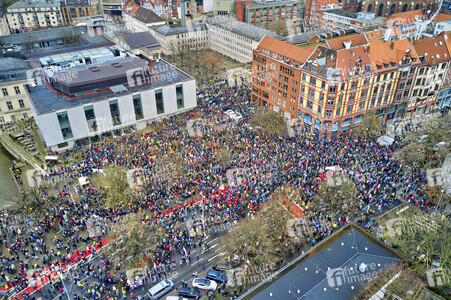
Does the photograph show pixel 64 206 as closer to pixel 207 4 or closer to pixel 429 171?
pixel 429 171

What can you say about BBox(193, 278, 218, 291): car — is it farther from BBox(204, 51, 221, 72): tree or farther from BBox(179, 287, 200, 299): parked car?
BBox(204, 51, 221, 72): tree

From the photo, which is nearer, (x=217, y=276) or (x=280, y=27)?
(x=217, y=276)

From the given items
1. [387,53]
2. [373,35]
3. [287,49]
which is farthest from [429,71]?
[287,49]

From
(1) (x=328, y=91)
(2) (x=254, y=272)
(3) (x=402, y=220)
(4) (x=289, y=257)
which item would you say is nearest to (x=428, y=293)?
(3) (x=402, y=220)

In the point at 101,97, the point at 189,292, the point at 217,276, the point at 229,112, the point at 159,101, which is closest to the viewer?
the point at 189,292

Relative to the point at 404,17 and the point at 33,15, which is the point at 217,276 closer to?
the point at 404,17

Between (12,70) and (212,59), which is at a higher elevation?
(12,70)

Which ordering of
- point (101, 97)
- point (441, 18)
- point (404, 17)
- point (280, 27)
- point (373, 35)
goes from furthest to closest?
point (280, 27)
point (404, 17)
point (441, 18)
point (373, 35)
point (101, 97)

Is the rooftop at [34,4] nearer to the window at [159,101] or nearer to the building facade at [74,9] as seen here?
the building facade at [74,9]
